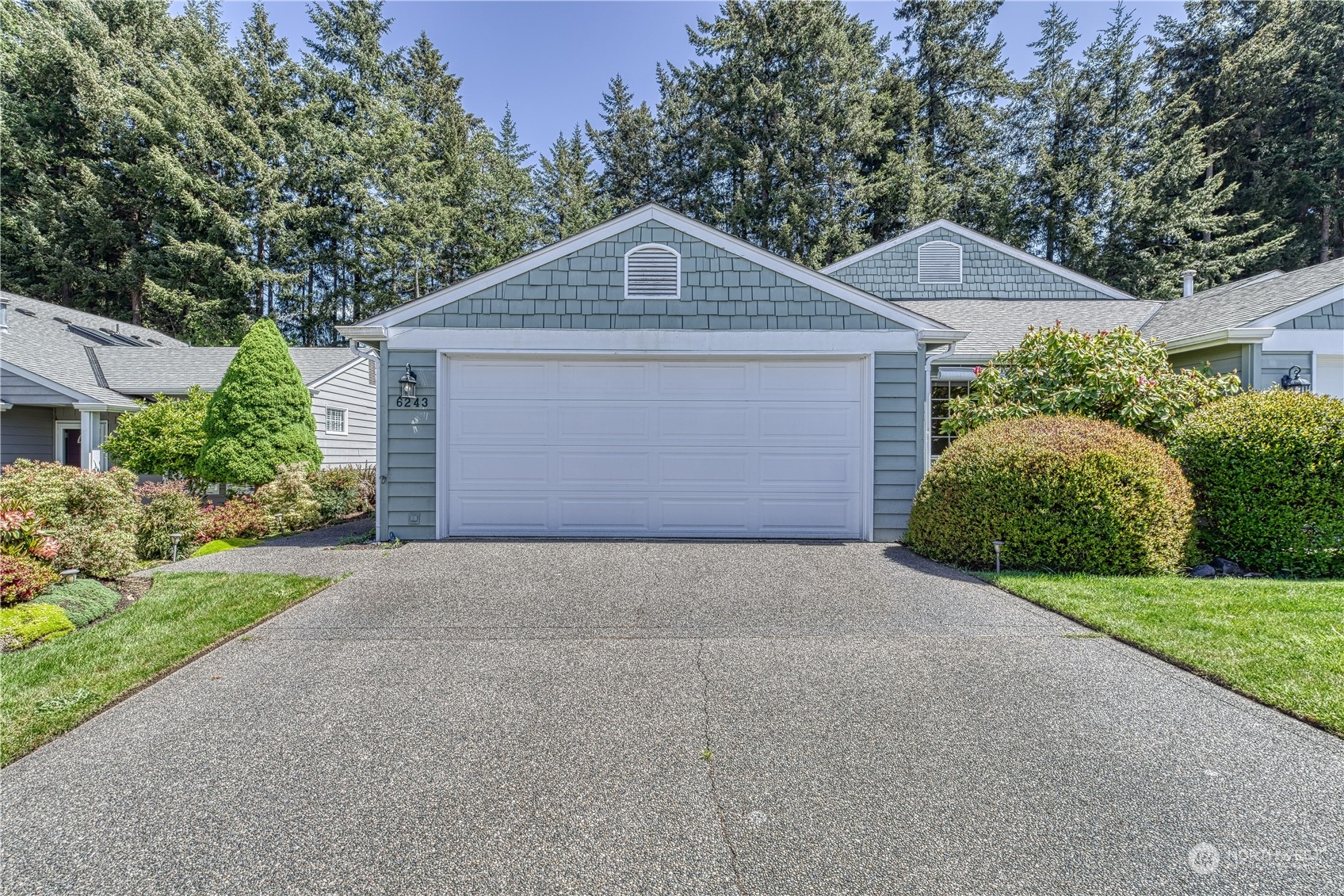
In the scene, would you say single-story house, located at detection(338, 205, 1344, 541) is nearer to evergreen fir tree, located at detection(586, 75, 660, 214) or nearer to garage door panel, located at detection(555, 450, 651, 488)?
garage door panel, located at detection(555, 450, 651, 488)

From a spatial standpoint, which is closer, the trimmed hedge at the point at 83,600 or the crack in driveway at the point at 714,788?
the crack in driveway at the point at 714,788

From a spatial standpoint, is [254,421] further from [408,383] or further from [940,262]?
[940,262]

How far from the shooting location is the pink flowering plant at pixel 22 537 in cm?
498

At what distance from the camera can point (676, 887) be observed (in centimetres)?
210

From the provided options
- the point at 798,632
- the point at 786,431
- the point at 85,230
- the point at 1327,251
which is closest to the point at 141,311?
the point at 85,230

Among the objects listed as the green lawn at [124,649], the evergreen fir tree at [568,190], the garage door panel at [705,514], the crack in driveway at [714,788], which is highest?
the evergreen fir tree at [568,190]

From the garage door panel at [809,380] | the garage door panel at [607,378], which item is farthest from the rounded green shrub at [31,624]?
the garage door panel at [809,380]

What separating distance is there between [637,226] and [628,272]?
59 cm

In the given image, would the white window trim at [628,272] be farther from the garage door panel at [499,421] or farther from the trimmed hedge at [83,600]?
the trimmed hedge at [83,600]

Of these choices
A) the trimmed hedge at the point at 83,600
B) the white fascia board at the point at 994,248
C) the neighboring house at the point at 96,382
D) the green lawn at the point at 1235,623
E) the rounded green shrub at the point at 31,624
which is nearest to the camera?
the green lawn at the point at 1235,623

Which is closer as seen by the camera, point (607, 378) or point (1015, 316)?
point (607, 378)

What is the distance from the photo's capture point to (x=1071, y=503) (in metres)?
5.99

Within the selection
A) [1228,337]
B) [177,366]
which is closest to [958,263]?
[1228,337]

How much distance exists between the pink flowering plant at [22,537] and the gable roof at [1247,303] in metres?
13.6
